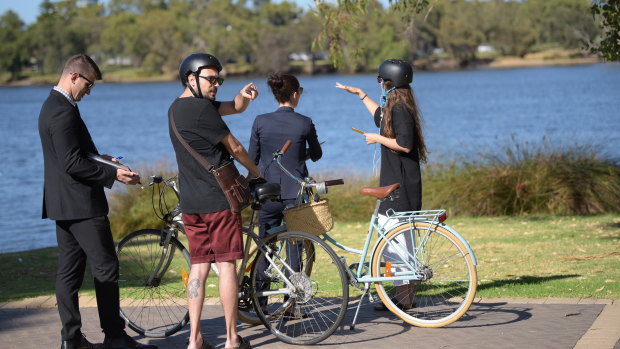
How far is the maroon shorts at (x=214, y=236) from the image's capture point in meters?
5.97

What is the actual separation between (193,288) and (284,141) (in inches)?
61.9

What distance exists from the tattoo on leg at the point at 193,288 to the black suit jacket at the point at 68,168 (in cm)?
78

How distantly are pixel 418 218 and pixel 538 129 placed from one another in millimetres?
35757

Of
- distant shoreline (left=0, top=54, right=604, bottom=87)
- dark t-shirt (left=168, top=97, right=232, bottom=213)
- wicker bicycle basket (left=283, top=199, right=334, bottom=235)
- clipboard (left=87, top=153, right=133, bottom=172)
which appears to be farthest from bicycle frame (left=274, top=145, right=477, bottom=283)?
distant shoreline (left=0, top=54, right=604, bottom=87)

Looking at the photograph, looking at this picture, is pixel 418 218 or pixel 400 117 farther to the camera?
pixel 400 117

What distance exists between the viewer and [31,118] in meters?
76.8

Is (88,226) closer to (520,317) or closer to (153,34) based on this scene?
(520,317)

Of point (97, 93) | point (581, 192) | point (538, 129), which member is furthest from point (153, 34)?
point (581, 192)

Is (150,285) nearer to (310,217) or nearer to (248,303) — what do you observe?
(248,303)

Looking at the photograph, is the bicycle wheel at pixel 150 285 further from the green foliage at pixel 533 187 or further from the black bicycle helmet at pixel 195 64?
the green foliage at pixel 533 187

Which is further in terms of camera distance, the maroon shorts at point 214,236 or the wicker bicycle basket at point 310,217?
the wicker bicycle basket at point 310,217

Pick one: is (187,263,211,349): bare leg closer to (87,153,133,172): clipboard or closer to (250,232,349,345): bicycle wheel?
(250,232,349,345): bicycle wheel

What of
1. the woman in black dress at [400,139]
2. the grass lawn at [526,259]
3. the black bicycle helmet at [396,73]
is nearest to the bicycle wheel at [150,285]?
the grass lawn at [526,259]

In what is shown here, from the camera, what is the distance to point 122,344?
6.30 m
